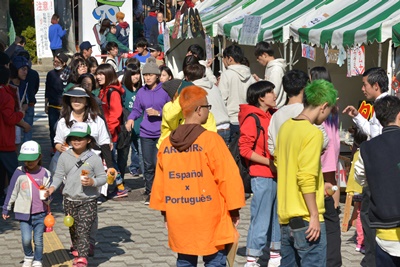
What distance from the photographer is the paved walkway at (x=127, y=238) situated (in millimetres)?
9234

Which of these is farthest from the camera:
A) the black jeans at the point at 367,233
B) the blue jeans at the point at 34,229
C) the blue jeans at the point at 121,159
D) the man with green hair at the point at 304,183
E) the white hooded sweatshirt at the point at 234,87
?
the blue jeans at the point at 121,159

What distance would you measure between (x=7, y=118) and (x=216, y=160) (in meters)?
5.83

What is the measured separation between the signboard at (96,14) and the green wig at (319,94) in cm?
2443

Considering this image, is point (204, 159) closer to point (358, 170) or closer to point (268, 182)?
point (358, 170)

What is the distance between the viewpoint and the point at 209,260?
6570mm

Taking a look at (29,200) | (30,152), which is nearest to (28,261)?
(29,200)

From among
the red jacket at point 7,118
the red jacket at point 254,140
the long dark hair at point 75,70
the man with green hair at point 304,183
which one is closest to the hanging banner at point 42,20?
the long dark hair at point 75,70

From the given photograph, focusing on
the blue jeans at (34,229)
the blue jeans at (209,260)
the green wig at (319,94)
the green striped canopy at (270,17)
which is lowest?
the blue jeans at (34,229)

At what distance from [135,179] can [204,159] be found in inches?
319

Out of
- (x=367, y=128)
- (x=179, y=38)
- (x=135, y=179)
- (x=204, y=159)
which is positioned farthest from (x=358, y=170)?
(x=179, y=38)

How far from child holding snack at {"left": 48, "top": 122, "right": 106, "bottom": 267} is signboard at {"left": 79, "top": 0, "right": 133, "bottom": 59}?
2212 centimetres

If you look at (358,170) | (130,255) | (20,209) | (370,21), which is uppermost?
(370,21)

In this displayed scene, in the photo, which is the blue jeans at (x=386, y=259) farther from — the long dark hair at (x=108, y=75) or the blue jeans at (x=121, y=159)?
the blue jeans at (x=121, y=159)

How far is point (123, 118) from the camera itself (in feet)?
43.5
